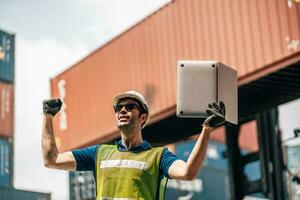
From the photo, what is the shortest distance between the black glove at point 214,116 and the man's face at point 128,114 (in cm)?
53

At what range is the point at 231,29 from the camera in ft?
55.6

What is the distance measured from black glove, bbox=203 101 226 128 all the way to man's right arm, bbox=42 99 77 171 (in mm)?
1033

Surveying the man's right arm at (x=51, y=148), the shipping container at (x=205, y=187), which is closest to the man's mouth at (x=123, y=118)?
the man's right arm at (x=51, y=148)

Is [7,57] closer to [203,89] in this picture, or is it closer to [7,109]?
[7,109]

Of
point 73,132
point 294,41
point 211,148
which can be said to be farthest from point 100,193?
point 211,148

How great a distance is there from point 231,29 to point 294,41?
2454 mm

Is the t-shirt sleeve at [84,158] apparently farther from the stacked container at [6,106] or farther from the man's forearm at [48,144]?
the stacked container at [6,106]

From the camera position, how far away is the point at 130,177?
396cm

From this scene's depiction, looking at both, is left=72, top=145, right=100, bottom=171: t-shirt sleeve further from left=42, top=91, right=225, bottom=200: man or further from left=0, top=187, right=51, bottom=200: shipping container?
left=0, top=187, right=51, bottom=200: shipping container

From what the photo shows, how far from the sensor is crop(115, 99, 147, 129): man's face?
157 inches

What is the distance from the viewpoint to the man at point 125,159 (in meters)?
3.95

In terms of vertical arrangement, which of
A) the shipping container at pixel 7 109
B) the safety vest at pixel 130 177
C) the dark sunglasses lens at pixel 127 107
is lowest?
the safety vest at pixel 130 177

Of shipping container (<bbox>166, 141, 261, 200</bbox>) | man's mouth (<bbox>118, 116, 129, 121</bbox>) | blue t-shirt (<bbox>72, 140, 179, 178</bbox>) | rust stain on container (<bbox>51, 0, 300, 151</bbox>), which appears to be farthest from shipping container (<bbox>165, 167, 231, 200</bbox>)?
man's mouth (<bbox>118, 116, 129, 121</bbox>)

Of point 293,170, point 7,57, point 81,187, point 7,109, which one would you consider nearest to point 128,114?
point 293,170
